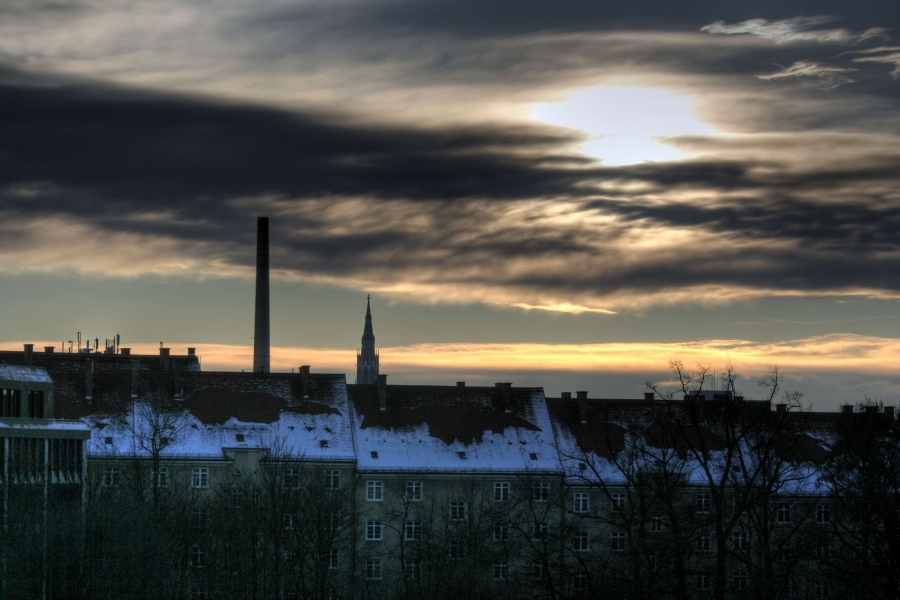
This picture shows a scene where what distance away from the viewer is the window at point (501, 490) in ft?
296

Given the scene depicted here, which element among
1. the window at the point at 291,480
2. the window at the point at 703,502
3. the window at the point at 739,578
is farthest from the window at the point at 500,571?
the window at the point at 703,502

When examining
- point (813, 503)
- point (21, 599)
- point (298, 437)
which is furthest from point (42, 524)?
point (813, 503)

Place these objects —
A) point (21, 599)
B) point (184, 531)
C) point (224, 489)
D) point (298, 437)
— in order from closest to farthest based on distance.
→ point (21, 599) < point (184, 531) < point (224, 489) < point (298, 437)

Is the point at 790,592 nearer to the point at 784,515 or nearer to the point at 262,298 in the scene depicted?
the point at 784,515

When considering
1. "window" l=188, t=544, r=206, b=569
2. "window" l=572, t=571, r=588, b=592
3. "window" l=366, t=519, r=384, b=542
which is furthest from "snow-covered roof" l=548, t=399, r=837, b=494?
"window" l=188, t=544, r=206, b=569

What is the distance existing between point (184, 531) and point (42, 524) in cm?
882

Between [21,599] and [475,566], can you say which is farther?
[475,566]

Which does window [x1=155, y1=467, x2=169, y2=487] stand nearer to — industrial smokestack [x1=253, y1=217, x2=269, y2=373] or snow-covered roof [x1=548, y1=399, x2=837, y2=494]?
snow-covered roof [x1=548, y1=399, x2=837, y2=494]

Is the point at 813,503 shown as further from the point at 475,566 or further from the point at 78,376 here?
the point at 78,376

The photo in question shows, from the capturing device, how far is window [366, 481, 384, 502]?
290 feet

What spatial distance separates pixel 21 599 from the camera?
212 feet

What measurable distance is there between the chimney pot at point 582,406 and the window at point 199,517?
2987 centimetres

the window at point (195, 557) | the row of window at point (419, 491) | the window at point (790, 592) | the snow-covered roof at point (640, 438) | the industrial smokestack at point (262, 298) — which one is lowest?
the window at point (790, 592)

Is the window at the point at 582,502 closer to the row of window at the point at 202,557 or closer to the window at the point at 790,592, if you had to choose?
the window at the point at 790,592
